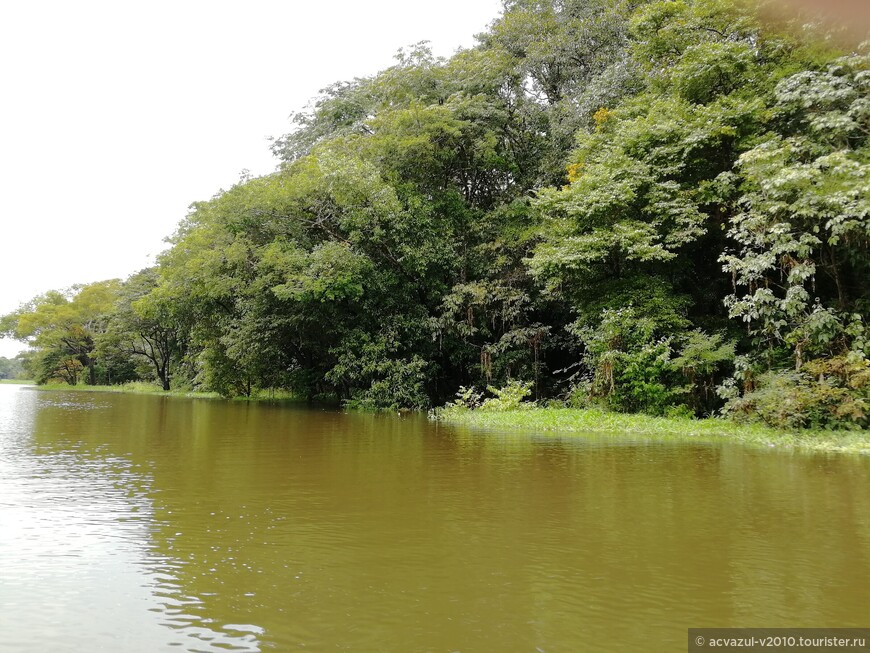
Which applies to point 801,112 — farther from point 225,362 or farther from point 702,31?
point 225,362

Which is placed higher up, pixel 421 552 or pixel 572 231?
pixel 572 231

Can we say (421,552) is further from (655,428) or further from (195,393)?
(195,393)

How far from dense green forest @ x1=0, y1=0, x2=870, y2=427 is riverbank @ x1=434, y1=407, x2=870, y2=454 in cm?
51

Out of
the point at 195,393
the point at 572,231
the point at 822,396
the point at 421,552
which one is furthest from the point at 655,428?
the point at 195,393

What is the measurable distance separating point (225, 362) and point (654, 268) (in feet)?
64.3

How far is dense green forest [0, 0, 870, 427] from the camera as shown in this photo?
38.5 ft

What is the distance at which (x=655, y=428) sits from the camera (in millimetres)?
12039

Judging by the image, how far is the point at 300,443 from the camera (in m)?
10.2

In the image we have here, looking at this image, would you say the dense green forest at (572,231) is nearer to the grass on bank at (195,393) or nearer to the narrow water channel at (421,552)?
the grass on bank at (195,393)

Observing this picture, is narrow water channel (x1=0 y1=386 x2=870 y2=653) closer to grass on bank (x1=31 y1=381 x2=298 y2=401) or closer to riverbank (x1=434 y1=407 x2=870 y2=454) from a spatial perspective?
riverbank (x1=434 y1=407 x2=870 y2=454)

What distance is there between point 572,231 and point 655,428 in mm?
5694

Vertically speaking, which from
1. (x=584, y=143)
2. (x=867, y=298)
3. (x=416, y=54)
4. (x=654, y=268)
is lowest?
(x=867, y=298)

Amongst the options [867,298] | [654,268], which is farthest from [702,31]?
[867,298]

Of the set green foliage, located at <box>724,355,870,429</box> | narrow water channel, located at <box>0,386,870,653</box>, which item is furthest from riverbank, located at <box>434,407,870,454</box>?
narrow water channel, located at <box>0,386,870,653</box>
